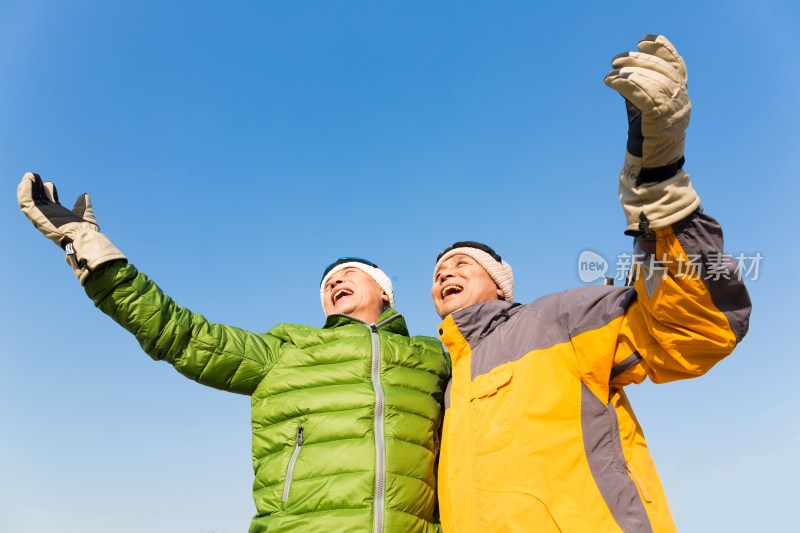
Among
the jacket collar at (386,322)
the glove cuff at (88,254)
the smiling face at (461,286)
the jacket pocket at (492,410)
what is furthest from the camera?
the smiling face at (461,286)

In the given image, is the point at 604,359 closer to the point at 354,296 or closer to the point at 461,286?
the point at 461,286

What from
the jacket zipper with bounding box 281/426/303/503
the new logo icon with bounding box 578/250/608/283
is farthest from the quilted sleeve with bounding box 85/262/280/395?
the new logo icon with bounding box 578/250/608/283

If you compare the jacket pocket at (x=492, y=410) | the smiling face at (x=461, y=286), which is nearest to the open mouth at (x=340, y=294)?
the smiling face at (x=461, y=286)

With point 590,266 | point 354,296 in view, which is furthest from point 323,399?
point 590,266

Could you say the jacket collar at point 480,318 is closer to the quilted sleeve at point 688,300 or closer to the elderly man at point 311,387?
the elderly man at point 311,387

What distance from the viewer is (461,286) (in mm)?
4879

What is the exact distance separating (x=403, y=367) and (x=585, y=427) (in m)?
1.26

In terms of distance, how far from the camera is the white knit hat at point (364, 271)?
5457 mm

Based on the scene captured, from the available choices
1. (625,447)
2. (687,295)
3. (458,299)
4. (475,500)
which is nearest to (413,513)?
(475,500)

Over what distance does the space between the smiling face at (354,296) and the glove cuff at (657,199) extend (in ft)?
7.90

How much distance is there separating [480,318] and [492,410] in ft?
2.54

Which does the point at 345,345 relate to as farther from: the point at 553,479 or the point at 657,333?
the point at 657,333

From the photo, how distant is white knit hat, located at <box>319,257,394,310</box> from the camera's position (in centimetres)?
546

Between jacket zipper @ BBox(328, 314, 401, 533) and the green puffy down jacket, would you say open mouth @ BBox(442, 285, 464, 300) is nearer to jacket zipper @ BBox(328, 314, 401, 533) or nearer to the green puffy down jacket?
the green puffy down jacket
